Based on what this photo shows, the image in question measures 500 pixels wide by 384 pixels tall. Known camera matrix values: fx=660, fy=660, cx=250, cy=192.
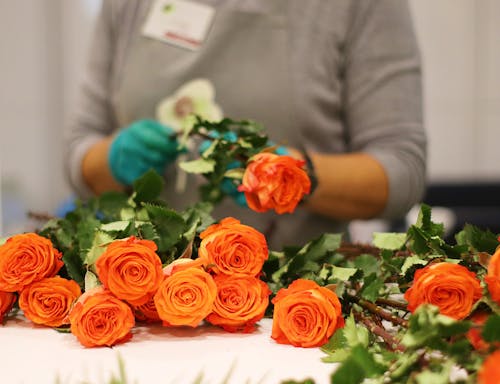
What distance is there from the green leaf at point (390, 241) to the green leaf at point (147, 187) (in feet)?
0.61

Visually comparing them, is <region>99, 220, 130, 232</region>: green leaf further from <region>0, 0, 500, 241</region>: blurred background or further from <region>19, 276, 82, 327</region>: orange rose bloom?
<region>0, 0, 500, 241</region>: blurred background

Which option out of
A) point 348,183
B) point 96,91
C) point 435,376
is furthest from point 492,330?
point 96,91

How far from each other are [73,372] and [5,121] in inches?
79.5

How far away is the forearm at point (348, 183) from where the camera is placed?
89cm

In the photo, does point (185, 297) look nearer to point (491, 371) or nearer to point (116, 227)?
point (116, 227)

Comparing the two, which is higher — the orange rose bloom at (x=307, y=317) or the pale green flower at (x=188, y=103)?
the pale green flower at (x=188, y=103)

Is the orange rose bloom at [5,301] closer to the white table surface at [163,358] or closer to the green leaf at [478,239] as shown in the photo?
the white table surface at [163,358]

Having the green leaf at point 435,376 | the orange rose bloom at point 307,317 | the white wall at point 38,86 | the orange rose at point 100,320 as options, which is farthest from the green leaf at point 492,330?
the white wall at point 38,86

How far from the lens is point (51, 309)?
505mm

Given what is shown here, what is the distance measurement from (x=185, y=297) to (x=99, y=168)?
1.83ft

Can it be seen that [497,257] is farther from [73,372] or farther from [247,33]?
[247,33]

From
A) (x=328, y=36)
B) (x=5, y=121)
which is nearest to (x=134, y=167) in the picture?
(x=328, y=36)

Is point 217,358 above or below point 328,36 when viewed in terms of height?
below

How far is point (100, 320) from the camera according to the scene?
461 millimetres
